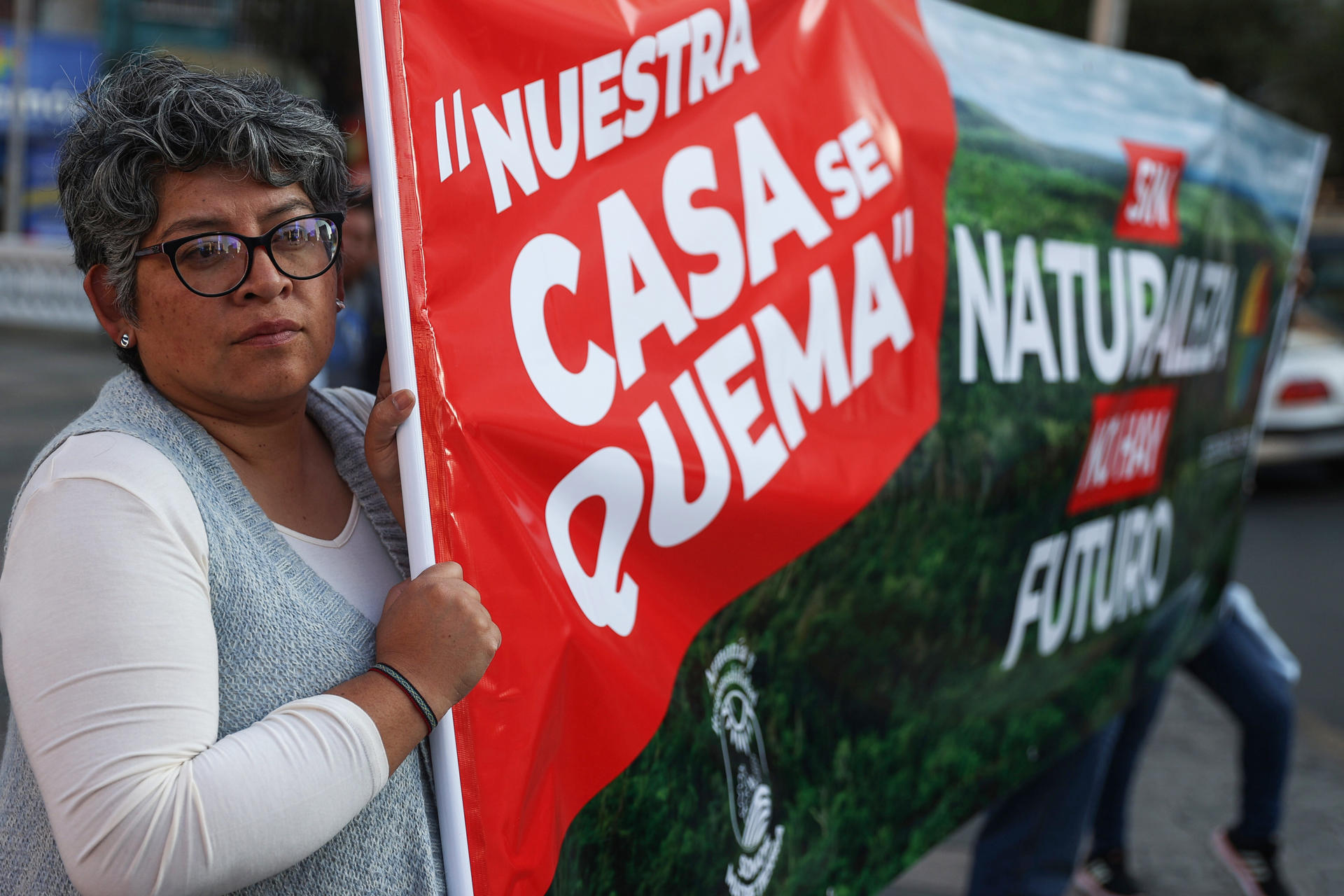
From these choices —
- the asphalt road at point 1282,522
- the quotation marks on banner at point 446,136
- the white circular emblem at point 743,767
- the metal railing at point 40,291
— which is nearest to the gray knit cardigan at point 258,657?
the quotation marks on banner at point 446,136

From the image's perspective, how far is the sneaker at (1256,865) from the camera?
10.5ft

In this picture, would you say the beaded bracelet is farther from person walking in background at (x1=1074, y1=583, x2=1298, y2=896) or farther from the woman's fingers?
person walking in background at (x1=1074, y1=583, x2=1298, y2=896)

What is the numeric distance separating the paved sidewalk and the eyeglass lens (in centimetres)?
262

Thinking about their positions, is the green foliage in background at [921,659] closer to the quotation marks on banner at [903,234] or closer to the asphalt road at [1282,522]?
the quotation marks on banner at [903,234]

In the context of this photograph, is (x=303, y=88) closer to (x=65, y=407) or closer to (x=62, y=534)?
(x=65, y=407)

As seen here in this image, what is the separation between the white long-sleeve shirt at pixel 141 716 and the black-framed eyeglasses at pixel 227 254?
20 cm

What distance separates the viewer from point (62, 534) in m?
1.11

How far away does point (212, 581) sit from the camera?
1.18 metres

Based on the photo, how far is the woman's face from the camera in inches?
48.6

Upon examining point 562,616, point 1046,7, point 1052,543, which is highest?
point 562,616

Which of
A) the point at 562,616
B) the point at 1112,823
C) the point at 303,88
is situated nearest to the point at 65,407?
the point at 1112,823

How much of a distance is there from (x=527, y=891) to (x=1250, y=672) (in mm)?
2631

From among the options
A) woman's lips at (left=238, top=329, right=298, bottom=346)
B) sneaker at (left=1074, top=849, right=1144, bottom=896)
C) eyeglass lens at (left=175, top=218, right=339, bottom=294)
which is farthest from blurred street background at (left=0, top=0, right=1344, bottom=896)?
woman's lips at (left=238, top=329, right=298, bottom=346)

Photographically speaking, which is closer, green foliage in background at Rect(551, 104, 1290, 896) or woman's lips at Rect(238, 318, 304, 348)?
→ woman's lips at Rect(238, 318, 304, 348)
